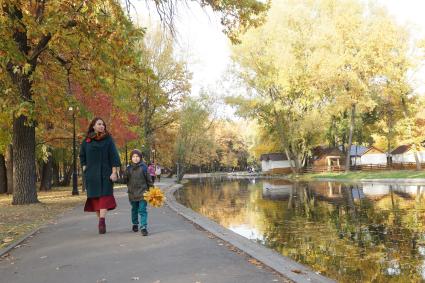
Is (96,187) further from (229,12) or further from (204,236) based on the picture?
(229,12)

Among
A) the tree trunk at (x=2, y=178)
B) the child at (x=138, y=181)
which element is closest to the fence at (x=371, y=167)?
the tree trunk at (x=2, y=178)

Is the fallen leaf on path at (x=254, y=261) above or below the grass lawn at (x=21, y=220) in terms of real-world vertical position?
below

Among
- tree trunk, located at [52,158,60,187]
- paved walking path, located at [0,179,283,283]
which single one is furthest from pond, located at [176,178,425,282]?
tree trunk, located at [52,158,60,187]

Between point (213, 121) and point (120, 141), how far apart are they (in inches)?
1131

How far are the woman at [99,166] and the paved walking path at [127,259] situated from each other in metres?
0.69

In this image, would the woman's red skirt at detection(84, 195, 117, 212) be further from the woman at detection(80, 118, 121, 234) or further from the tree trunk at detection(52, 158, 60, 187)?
the tree trunk at detection(52, 158, 60, 187)

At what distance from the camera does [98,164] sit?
9125mm

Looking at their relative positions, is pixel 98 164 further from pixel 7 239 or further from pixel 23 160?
pixel 23 160

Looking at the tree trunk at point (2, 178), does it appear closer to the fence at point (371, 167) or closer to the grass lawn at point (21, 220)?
the grass lawn at point (21, 220)

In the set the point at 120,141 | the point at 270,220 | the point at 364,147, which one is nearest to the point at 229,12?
the point at 270,220

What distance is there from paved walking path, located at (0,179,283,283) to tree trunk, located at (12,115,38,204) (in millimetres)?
8717

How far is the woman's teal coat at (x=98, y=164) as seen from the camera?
9070 mm

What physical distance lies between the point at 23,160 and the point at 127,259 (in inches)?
505

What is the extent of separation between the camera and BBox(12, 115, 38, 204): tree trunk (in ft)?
59.7
